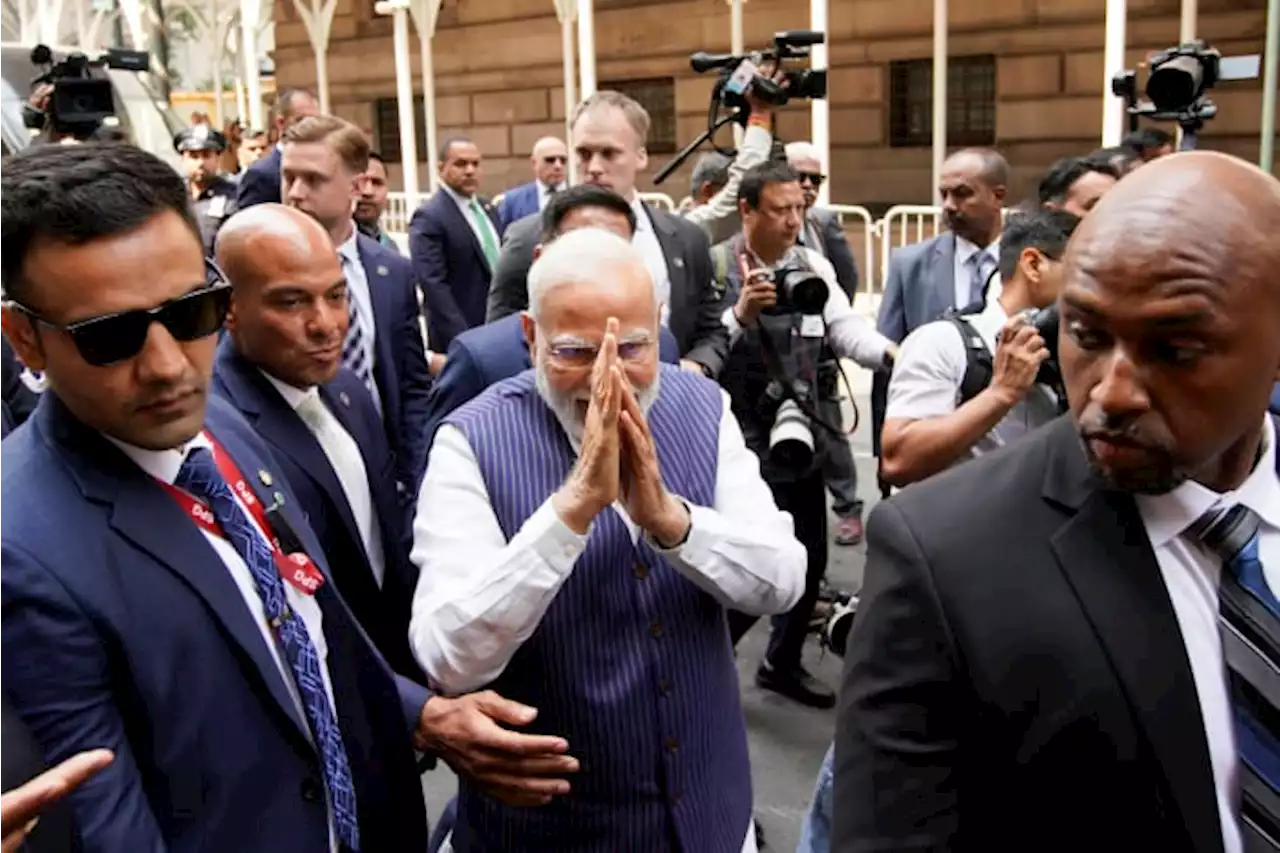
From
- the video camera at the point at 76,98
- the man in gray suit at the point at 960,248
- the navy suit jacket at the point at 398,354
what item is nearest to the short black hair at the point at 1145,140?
the man in gray suit at the point at 960,248

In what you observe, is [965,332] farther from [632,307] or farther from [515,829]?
[515,829]

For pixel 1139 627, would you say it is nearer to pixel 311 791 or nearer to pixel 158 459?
pixel 311 791

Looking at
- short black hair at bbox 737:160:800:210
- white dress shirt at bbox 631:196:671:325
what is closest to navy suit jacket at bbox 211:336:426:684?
white dress shirt at bbox 631:196:671:325

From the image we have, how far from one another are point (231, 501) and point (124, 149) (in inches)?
20.1

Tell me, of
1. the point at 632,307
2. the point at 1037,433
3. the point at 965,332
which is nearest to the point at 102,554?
the point at 632,307

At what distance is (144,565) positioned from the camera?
157cm

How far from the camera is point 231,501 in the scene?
1.79 m

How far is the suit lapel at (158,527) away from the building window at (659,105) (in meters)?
16.9

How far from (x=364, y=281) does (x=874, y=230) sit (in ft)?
25.3

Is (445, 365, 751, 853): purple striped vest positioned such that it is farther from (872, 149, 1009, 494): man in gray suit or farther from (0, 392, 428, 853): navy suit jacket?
(872, 149, 1009, 494): man in gray suit

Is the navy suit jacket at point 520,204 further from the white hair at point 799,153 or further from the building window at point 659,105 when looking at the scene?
the building window at point 659,105

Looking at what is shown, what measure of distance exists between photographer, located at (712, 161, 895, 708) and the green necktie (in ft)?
6.03

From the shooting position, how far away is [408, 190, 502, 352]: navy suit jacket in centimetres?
595

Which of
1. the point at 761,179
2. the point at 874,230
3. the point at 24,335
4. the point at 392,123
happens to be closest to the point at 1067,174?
the point at 761,179
